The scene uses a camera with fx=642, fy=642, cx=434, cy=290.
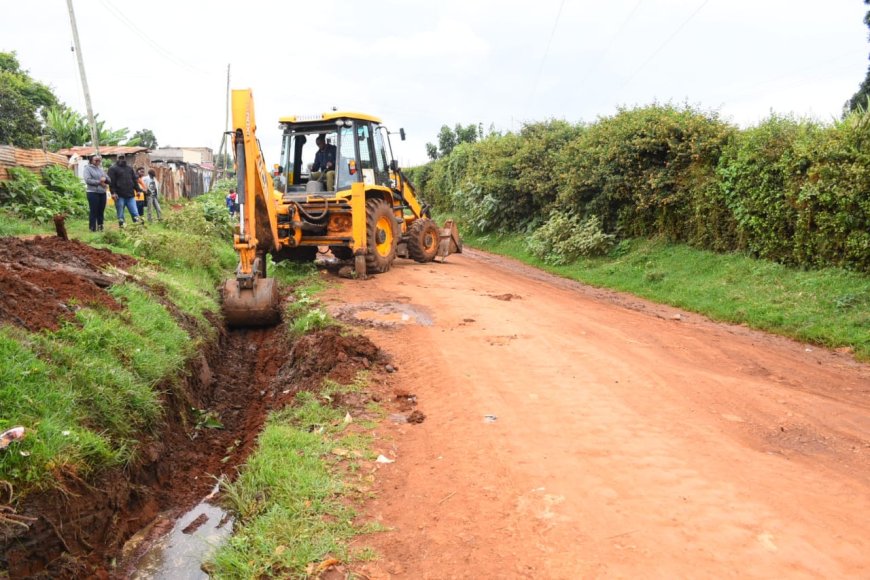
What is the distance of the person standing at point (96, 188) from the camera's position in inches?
470

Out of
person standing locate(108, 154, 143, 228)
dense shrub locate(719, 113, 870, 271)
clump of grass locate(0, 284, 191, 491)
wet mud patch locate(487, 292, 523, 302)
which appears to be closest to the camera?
clump of grass locate(0, 284, 191, 491)

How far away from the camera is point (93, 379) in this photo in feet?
16.4

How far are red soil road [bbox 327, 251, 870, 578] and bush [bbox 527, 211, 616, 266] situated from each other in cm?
742

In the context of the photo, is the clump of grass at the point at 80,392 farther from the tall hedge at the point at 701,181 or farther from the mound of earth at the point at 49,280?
the tall hedge at the point at 701,181

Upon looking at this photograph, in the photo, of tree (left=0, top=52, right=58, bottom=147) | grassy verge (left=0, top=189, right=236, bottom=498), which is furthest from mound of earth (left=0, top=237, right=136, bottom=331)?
tree (left=0, top=52, right=58, bottom=147)

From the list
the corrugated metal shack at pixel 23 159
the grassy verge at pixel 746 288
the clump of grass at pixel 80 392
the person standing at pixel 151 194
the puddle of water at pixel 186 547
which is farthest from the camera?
the person standing at pixel 151 194

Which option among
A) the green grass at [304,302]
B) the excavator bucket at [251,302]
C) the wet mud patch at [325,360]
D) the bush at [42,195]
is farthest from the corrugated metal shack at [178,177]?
the wet mud patch at [325,360]

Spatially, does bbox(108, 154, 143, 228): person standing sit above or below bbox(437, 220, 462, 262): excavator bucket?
above

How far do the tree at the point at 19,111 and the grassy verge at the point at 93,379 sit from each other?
23.5 meters

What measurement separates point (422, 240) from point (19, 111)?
22.6 metres

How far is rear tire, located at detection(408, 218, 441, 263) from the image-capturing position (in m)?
14.4

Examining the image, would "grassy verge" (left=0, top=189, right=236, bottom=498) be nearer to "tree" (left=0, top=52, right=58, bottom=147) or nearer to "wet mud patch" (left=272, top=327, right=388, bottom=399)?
"wet mud patch" (left=272, top=327, right=388, bottom=399)

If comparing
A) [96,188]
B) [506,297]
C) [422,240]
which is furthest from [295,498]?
[422,240]

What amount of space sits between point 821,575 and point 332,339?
5.13m
